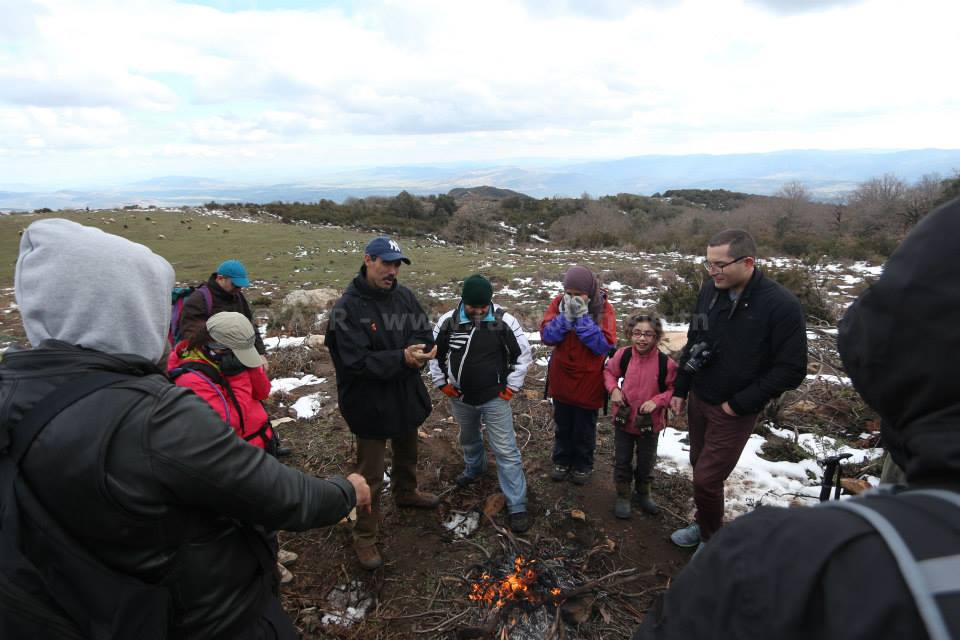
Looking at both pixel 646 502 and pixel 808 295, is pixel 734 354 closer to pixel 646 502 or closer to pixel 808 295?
pixel 646 502

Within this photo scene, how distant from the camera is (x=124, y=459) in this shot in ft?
3.36

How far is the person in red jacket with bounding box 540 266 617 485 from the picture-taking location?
3.42 meters

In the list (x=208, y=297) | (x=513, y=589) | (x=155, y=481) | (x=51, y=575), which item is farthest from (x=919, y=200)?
(x=51, y=575)

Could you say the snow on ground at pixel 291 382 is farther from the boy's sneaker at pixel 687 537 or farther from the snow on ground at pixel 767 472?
the boy's sneaker at pixel 687 537

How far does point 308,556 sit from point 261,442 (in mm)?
927

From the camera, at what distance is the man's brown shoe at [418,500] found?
11.5ft

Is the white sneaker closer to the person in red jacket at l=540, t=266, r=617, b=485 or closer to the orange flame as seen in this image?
the orange flame

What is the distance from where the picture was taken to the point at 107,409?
3.36 feet

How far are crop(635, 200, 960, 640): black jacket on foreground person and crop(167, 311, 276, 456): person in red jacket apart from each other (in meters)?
2.49

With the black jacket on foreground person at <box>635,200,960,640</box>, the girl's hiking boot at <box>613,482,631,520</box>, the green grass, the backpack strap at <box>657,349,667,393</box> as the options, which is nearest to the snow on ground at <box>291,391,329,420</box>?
the girl's hiking boot at <box>613,482,631,520</box>

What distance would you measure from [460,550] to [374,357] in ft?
4.82

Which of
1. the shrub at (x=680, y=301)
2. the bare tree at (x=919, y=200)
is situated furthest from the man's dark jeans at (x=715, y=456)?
the bare tree at (x=919, y=200)

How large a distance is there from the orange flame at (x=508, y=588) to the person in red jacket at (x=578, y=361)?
115 centimetres

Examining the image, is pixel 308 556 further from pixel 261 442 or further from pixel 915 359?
pixel 915 359
